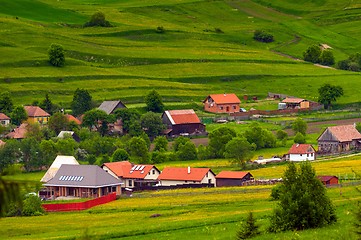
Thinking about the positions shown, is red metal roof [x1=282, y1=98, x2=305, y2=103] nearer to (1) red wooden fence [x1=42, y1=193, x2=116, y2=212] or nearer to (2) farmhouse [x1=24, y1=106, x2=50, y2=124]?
(2) farmhouse [x1=24, y1=106, x2=50, y2=124]

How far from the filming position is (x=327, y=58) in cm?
18525

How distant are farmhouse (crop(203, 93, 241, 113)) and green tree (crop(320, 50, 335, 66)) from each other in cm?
4403

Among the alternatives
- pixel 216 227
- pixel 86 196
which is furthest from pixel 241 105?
pixel 216 227

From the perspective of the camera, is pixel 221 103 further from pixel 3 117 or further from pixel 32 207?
pixel 32 207

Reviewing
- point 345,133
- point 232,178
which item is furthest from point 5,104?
point 232,178

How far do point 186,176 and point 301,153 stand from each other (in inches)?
733

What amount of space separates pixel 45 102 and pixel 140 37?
63.2 m

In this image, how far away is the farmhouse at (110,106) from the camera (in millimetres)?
132750

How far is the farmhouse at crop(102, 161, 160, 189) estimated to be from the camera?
302 feet

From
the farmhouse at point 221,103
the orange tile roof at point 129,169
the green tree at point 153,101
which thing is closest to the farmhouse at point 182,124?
the green tree at point 153,101

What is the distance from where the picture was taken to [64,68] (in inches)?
6363

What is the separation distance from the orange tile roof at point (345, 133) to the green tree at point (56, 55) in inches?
2475

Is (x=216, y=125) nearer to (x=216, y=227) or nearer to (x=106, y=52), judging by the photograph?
(x=106, y=52)

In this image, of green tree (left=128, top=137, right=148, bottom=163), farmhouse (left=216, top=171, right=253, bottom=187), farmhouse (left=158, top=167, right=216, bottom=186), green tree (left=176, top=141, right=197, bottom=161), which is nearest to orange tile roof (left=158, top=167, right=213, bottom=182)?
farmhouse (left=158, top=167, right=216, bottom=186)
